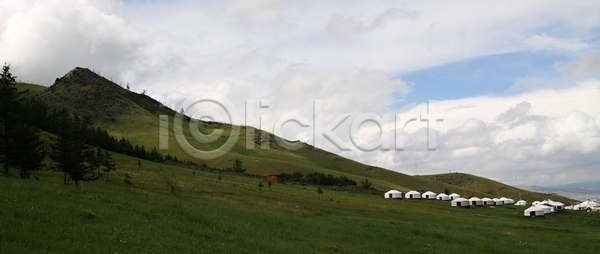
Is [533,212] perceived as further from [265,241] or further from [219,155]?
[219,155]

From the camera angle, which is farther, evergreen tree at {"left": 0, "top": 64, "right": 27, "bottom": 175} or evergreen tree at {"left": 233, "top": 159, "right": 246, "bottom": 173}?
evergreen tree at {"left": 233, "top": 159, "right": 246, "bottom": 173}

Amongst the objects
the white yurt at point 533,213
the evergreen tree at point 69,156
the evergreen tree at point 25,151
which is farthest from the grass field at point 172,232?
the white yurt at point 533,213

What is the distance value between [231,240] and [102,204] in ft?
26.1

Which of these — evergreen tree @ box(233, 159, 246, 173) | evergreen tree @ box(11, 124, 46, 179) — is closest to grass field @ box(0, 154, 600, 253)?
evergreen tree @ box(11, 124, 46, 179)

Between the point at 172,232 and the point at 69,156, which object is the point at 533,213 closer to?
the point at 69,156

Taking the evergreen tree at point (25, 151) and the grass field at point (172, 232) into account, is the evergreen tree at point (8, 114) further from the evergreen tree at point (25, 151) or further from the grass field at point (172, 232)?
the grass field at point (172, 232)

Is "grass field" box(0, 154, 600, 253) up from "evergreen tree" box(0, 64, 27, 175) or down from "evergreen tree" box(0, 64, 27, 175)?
down

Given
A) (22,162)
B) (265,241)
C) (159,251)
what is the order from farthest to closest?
(22,162)
(265,241)
(159,251)

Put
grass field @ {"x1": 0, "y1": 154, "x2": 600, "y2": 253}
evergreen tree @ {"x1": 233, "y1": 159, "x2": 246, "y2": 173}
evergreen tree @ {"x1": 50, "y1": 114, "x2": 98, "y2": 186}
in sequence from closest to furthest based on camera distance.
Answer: grass field @ {"x1": 0, "y1": 154, "x2": 600, "y2": 253} → evergreen tree @ {"x1": 50, "y1": 114, "x2": 98, "y2": 186} → evergreen tree @ {"x1": 233, "y1": 159, "x2": 246, "y2": 173}

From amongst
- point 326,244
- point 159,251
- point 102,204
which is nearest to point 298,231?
point 326,244

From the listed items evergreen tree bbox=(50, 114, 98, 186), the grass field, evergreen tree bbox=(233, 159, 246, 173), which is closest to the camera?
the grass field

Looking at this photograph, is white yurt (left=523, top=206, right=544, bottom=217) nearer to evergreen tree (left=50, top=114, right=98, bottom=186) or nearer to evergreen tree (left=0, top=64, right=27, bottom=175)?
evergreen tree (left=50, top=114, right=98, bottom=186)

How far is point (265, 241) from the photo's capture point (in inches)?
891

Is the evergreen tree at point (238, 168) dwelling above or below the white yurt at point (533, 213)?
above
